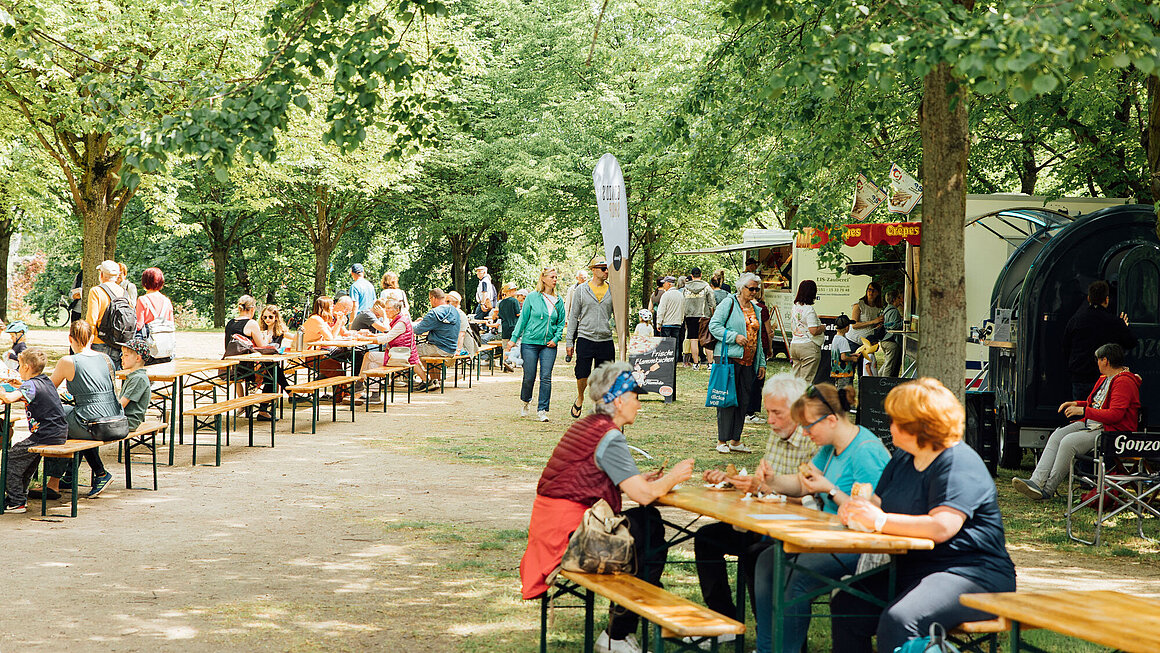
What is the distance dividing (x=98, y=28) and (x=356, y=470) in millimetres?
8464

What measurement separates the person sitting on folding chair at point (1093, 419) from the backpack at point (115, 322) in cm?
877

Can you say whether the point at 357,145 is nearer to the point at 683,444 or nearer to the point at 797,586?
the point at 797,586

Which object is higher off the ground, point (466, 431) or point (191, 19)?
point (191, 19)

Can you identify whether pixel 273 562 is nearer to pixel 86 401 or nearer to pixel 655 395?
pixel 86 401

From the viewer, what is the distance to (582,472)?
4.86 m

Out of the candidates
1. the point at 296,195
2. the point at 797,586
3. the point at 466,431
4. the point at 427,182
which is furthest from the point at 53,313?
the point at 797,586

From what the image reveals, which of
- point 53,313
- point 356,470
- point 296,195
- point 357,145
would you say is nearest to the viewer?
point 357,145

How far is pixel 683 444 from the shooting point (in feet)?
38.0

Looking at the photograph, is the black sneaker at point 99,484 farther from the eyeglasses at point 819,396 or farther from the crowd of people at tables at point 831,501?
the eyeglasses at point 819,396

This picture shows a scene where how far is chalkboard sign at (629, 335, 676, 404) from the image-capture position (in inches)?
603

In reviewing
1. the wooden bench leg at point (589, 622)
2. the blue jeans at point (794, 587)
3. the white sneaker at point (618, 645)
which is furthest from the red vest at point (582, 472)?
the blue jeans at point (794, 587)

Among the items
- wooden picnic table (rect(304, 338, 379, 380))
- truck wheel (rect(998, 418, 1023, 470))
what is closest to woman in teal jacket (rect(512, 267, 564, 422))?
wooden picnic table (rect(304, 338, 379, 380))

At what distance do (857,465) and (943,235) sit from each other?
2810mm

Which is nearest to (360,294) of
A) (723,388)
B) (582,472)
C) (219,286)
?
(723,388)
